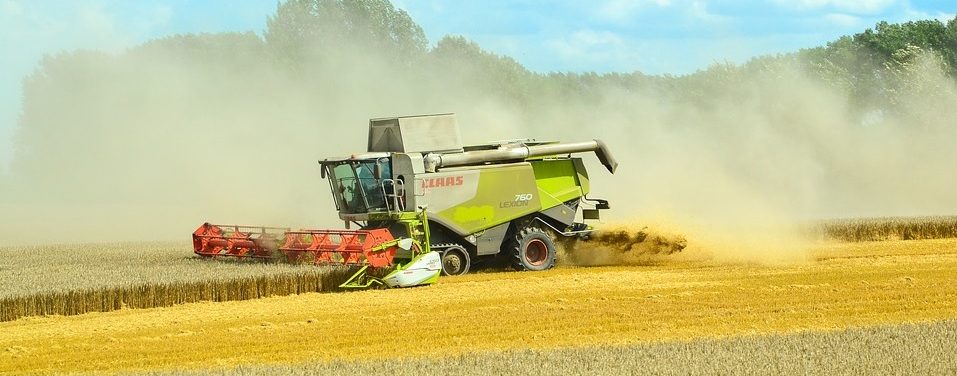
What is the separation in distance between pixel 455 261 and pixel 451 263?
0.07 m

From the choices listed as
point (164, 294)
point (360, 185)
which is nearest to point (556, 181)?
point (360, 185)

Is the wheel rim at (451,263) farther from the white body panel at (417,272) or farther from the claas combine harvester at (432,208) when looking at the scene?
the white body panel at (417,272)

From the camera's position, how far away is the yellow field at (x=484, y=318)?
10.9m

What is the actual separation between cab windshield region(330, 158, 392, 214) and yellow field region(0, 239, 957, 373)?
1.62 m

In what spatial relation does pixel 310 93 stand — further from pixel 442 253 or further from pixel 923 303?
pixel 923 303

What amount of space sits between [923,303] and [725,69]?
31.7 meters

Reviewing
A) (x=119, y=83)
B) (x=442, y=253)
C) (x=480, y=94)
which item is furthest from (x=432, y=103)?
(x=442, y=253)

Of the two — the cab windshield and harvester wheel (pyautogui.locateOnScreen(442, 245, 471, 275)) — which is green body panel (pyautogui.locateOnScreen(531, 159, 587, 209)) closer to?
harvester wheel (pyautogui.locateOnScreen(442, 245, 471, 275))

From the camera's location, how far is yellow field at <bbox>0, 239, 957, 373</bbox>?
1095 centimetres

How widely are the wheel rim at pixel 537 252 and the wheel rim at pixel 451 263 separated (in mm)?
1322

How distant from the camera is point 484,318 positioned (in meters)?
12.9

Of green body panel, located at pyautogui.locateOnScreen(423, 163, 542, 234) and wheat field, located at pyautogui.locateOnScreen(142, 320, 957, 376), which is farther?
green body panel, located at pyautogui.locateOnScreen(423, 163, 542, 234)

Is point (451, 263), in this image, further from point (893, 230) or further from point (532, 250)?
point (893, 230)

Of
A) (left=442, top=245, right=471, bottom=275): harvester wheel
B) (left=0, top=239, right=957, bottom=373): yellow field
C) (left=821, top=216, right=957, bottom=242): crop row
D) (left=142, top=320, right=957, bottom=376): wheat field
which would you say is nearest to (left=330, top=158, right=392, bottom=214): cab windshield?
(left=442, top=245, right=471, bottom=275): harvester wheel
